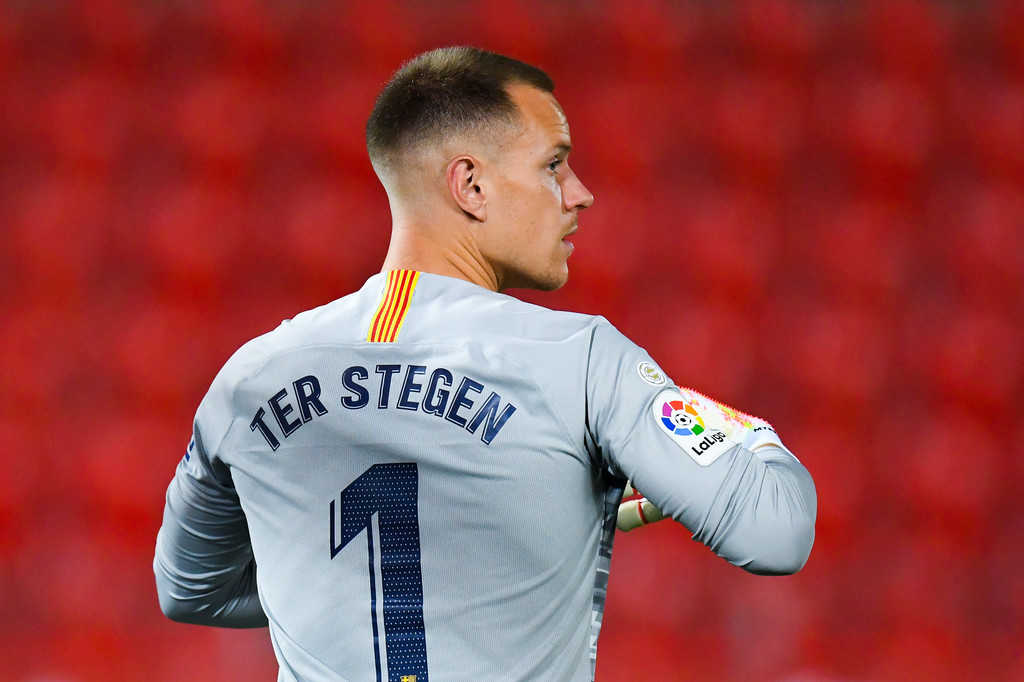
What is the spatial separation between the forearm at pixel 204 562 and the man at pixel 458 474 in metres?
0.06

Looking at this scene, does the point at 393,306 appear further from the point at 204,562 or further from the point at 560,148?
the point at 204,562

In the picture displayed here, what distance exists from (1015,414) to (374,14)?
1811mm

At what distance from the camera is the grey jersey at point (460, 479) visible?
2.36 feet

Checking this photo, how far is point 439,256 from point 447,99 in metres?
0.15

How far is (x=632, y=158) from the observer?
2361 millimetres

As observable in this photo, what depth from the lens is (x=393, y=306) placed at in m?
0.80

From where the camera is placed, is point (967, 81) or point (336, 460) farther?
point (967, 81)

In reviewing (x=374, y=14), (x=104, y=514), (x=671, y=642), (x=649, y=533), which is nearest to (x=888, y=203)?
(x=649, y=533)

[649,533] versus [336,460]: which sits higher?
[336,460]

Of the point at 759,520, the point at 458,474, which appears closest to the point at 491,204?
the point at 458,474

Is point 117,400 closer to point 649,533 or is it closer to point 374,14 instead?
point 374,14

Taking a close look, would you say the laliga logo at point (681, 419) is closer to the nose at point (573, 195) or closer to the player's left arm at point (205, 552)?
the nose at point (573, 195)

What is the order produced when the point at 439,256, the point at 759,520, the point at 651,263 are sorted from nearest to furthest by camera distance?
the point at 759,520 < the point at 439,256 < the point at 651,263

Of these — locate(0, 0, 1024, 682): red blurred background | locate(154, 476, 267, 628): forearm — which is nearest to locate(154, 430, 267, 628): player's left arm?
locate(154, 476, 267, 628): forearm
